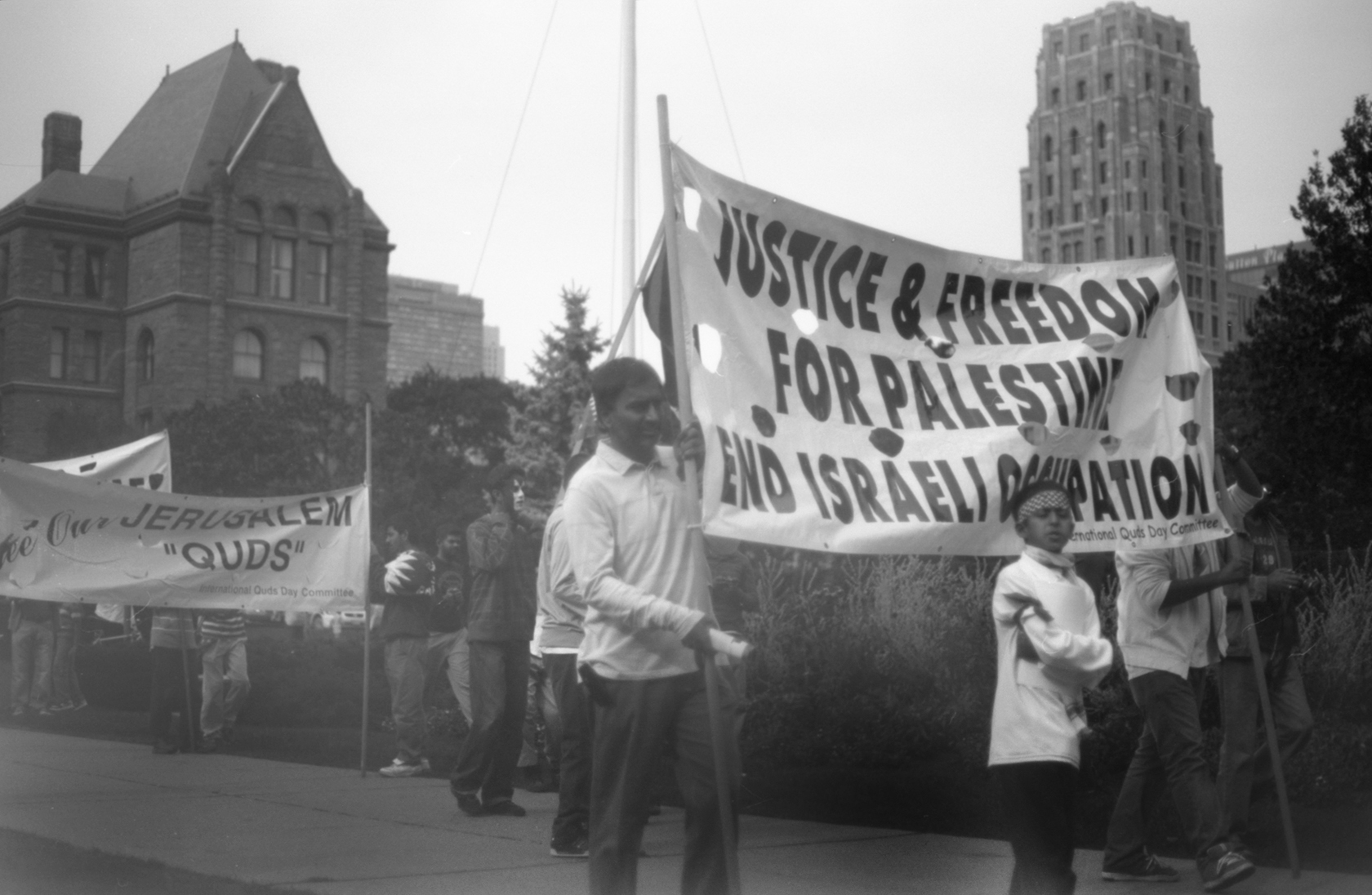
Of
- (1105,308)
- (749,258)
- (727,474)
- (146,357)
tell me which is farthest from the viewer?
(146,357)

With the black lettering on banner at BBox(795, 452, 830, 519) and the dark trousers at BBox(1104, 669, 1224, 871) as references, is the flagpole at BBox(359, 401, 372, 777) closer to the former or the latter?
the black lettering on banner at BBox(795, 452, 830, 519)

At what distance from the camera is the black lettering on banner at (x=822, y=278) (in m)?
5.88

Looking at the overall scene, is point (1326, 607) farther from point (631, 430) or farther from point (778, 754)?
point (631, 430)

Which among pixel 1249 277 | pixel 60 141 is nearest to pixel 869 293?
pixel 60 141

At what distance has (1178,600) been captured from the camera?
21.4 ft

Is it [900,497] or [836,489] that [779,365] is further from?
[900,497]

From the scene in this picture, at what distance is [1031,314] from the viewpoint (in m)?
6.42

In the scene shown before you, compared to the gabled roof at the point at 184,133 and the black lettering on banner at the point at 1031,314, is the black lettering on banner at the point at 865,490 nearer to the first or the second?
the black lettering on banner at the point at 1031,314

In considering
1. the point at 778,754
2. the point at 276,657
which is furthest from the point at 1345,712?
the point at 276,657

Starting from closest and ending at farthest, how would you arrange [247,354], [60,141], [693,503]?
[693,503]
[60,141]
[247,354]

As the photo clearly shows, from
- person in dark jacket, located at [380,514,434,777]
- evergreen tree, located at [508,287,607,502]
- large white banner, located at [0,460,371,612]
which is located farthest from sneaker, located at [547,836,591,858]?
evergreen tree, located at [508,287,607,502]

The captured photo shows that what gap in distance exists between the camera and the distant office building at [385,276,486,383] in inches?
1855

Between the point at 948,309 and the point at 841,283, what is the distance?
0.55 meters

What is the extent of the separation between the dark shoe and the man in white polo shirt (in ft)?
12.3
